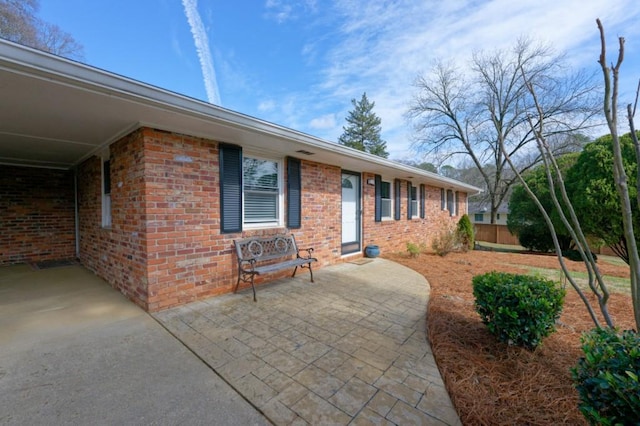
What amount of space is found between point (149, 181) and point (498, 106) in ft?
62.1

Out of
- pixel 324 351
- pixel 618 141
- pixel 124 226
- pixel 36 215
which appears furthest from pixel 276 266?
pixel 36 215

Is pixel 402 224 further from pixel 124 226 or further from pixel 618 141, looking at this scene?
pixel 124 226

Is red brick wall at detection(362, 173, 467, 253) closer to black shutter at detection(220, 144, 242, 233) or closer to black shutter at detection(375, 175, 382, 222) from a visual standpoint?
black shutter at detection(375, 175, 382, 222)

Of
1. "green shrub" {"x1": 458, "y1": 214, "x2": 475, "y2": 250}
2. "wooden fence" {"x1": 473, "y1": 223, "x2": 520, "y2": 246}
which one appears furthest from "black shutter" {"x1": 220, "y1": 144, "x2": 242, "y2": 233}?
"wooden fence" {"x1": 473, "y1": 223, "x2": 520, "y2": 246}

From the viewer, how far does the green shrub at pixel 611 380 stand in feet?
3.77

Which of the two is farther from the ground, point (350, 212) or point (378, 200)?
point (378, 200)

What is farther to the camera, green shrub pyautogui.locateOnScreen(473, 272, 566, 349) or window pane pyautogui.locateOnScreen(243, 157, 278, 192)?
window pane pyautogui.locateOnScreen(243, 157, 278, 192)

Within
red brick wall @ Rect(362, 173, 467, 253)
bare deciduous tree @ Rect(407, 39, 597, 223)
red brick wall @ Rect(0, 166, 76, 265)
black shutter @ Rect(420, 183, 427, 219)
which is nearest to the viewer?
red brick wall @ Rect(0, 166, 76, 265)

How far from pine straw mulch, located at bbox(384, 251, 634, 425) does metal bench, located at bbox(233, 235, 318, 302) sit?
2.42 metres

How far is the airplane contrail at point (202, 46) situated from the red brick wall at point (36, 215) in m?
4.50

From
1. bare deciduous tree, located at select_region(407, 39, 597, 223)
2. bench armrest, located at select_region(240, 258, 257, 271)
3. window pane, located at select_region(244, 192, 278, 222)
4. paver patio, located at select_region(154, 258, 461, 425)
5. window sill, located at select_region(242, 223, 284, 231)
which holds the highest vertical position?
bare deciduous tree, located at select_region(407, 39, 597, 223)

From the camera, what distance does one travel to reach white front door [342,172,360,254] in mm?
6871

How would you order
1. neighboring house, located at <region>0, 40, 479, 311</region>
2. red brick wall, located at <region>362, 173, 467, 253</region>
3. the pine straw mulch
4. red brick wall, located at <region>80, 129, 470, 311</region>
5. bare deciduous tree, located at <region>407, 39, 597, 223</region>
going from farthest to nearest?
bare deciduous tree, located at <region>407, 39, 597, 223</region>
red brick wall, located at <region>362, 173, 467, 253</region>
red brick wall, located at <region>80, 129, 470, 311</region>
neighboring house, located at <region>0, 40, 479, 311</region>
the pine straw mulch

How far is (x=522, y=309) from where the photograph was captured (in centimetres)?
237
